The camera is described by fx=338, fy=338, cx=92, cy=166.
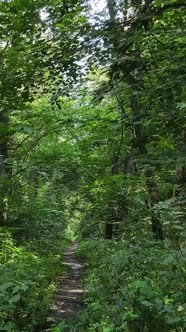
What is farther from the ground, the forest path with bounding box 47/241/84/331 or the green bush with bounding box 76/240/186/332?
the green bush with bounding box 76/240/186/332

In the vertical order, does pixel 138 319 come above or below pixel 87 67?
below

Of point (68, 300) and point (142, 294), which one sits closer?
point (142, 294)

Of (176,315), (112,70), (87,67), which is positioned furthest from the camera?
(87,67)

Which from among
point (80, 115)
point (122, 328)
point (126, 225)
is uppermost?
point (80, 115)

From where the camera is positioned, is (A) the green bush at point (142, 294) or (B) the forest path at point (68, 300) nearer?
(A) the green bush at point (142, 294)

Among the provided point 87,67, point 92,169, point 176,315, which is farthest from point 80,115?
point 176,315

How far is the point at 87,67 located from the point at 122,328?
9.77 feet

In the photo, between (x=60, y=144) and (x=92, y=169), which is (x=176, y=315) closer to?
(x=92, y=169)

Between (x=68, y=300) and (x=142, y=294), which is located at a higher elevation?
(x=142, y=294)

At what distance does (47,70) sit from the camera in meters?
3.78

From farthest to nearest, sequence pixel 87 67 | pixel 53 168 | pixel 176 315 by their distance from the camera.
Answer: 1. pixel 53 168
2. pixel 87 67
3. pixel 176 315

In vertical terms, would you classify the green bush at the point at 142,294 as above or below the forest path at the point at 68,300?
above

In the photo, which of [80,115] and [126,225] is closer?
[126,225]

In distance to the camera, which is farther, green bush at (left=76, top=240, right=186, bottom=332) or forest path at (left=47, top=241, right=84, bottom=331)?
forest path at (left=47, top=241, right=84, bottom=331)
